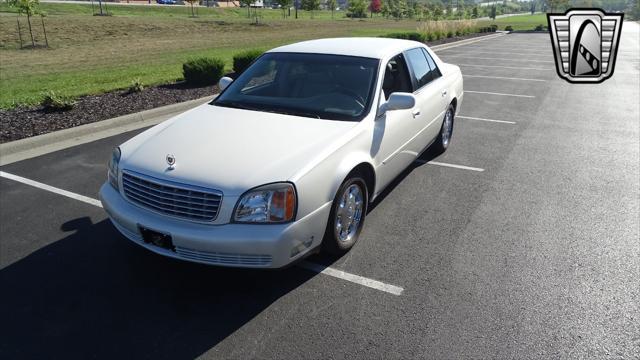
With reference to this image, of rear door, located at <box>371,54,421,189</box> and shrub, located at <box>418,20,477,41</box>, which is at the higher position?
shrub, located at <box>418,20,477,41</box>

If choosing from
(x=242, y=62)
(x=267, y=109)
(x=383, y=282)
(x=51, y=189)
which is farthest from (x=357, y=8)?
(x=383, y=282)

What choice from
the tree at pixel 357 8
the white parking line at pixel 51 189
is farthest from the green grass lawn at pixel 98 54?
the tree at pixel 357 8

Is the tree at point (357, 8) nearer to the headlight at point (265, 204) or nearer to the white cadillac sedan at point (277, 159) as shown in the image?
the white cadillac sedan at point (277, 159)

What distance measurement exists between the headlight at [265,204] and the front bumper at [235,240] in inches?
2.0

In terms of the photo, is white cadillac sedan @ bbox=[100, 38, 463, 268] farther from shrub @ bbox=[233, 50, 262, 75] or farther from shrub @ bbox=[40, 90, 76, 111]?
shrub @ bbox=[233, 50, 262, 75]

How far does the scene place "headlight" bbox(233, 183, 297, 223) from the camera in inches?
123

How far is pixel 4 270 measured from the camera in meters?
3.78

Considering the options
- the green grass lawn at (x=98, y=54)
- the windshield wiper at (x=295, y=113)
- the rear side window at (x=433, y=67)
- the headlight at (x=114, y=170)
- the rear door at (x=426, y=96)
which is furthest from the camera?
the green grass lawn at (x=98, y=54)

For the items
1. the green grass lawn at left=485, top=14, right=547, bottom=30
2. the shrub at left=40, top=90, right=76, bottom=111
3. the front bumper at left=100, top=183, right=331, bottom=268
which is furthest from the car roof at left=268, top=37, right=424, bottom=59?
the green grass lawn at left=485, top=14, right=547, bottom=30

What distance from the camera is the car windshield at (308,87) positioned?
424 cm

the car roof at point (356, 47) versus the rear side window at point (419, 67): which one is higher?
Result: the car roof at point (356, 47)

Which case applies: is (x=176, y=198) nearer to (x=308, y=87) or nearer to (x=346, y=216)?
(x=346, y=216)

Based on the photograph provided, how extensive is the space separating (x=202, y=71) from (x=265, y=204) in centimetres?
859

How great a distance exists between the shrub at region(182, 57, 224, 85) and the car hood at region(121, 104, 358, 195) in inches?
274
